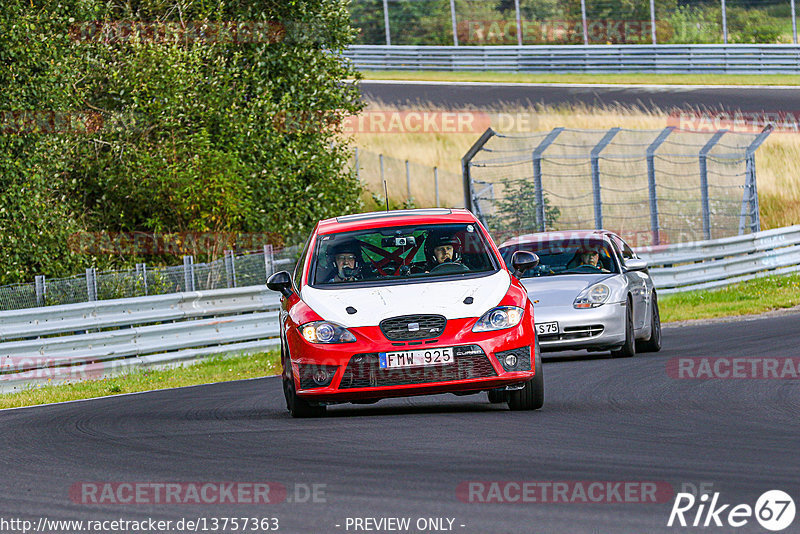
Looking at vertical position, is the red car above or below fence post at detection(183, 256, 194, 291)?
above

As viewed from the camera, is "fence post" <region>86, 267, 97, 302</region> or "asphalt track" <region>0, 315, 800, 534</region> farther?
"fence post" <region>86, 267, 97, 302</region>

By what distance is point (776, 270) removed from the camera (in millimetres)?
27109

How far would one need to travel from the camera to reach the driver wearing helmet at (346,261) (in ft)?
34.7

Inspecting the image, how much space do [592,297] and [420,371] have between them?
5585 millimetres

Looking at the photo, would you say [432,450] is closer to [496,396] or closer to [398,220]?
[496,396]

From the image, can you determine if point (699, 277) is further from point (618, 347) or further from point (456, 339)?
point (456, 339)

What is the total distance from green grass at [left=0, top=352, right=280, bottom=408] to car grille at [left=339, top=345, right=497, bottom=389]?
593 centimetres

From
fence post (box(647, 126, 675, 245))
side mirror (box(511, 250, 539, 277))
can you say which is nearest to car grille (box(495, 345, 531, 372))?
side mirror (box(511, 250, 539, 277))

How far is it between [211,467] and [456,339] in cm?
245

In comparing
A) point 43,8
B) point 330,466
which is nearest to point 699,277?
point 43,8

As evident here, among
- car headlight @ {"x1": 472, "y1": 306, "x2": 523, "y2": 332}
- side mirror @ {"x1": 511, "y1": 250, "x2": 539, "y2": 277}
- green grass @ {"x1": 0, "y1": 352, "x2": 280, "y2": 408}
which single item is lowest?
green grass @ {"x1": 0, "y1": 352, "x2": 280, "y2": 408}

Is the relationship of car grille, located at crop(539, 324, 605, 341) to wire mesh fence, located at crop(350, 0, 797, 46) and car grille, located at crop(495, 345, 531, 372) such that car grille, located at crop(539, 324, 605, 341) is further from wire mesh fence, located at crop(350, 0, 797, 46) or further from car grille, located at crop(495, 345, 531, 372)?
wire mesh fence, located at crop(350, 0, 797, 46)

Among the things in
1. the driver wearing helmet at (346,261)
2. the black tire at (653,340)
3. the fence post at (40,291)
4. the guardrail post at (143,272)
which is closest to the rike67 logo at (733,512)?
the driver wearing helmet at (346,261)

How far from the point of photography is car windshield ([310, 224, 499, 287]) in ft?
34.6
